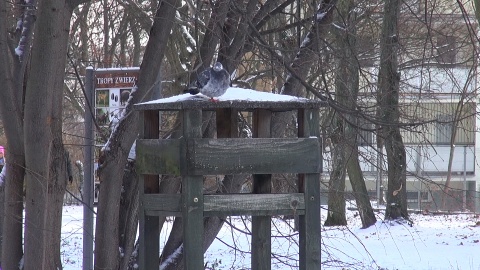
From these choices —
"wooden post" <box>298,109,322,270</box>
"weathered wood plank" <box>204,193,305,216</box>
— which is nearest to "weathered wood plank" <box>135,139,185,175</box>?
"weathered wood plank" <box>204,193,305,216</box>

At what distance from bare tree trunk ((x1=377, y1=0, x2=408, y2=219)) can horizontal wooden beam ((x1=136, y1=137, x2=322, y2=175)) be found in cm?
209

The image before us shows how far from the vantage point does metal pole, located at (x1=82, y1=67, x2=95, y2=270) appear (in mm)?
5379

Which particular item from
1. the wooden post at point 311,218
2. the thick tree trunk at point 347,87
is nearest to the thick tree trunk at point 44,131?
the wooden post at point 311,218

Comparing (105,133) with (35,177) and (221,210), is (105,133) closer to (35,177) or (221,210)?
(35,177)

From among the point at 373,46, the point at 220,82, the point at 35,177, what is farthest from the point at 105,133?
the point at 373,46

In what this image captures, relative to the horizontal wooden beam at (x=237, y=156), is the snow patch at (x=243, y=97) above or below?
above

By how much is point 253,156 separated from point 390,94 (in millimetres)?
4874

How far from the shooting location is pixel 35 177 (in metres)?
4.56

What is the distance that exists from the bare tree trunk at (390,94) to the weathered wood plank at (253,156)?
208cm

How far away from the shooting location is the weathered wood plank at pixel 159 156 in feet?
11.5

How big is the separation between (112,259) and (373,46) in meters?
4.80

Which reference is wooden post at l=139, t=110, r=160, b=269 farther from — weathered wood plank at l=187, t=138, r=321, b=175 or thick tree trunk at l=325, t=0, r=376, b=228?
thick tree trunk at l=325, t=0, r=376, b=228

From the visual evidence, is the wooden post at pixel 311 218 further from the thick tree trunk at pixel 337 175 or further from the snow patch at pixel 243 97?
the thick tree trunk at pixel 337 175

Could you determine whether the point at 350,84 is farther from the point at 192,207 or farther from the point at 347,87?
the point at 192,207
